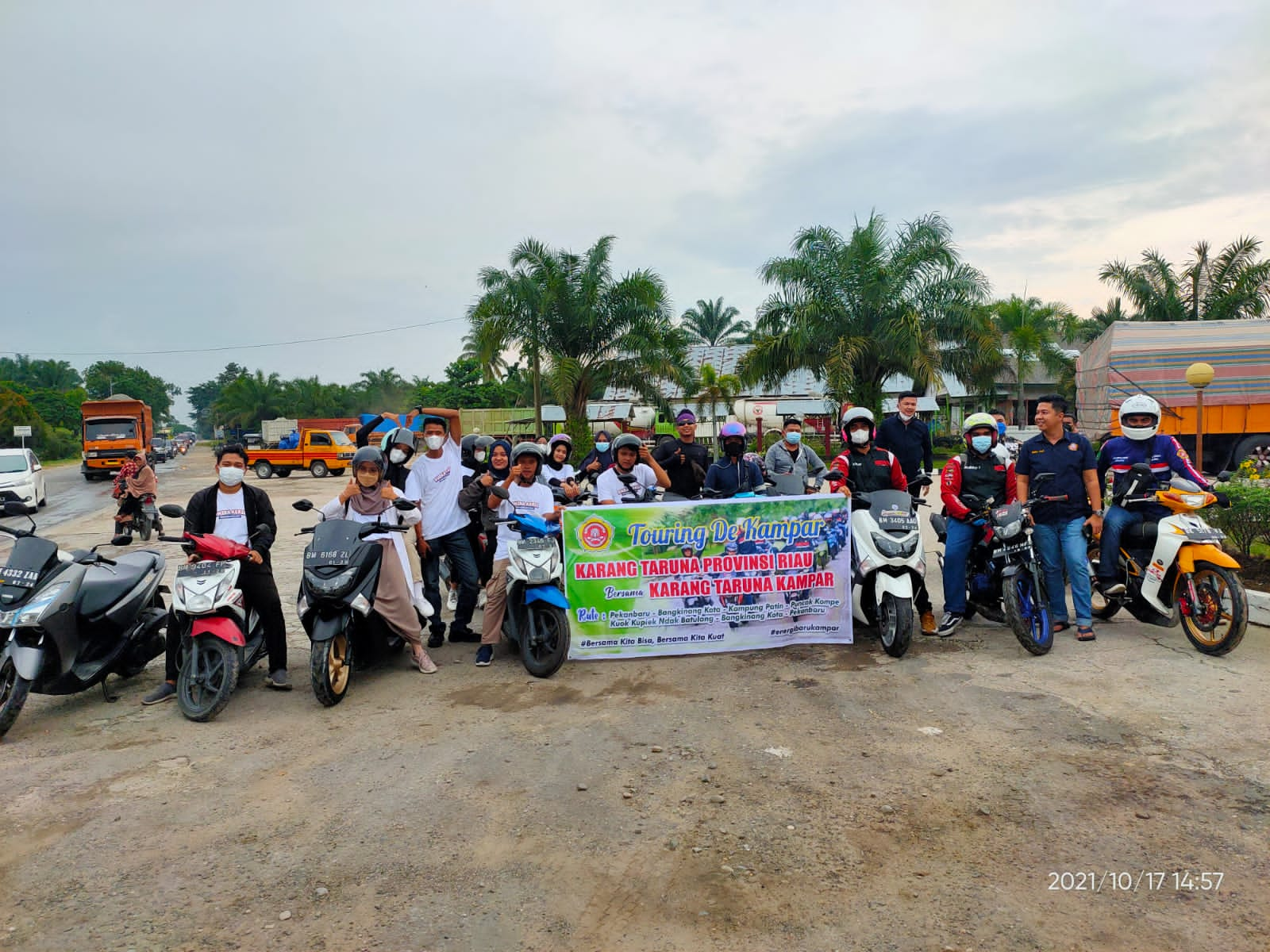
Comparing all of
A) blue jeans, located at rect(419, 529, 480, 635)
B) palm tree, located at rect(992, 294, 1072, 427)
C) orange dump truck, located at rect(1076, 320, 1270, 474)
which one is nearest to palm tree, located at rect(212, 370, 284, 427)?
palm tree, located at rect(992, 294, 1072, 427)

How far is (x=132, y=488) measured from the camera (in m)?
13.4

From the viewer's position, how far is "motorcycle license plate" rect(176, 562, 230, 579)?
16.8ft

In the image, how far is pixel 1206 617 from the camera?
569 centimetres

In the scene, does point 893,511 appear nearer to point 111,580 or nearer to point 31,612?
point 111,580

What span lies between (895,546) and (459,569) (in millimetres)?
3303

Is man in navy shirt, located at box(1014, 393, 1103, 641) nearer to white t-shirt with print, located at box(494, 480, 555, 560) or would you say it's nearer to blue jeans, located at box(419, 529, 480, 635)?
white t-shirt with print, located at box(494, 480, 555, 560)

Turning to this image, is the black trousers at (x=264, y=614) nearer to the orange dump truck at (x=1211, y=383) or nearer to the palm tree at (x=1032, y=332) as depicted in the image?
the orange dump truck at (x=1211, y=383)

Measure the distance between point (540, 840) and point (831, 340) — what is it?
2018 cm

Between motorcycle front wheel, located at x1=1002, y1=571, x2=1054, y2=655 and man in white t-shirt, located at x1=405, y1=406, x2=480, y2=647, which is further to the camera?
man in white t-shirt, located at x1=405, y1=406, x2=480, y2=647

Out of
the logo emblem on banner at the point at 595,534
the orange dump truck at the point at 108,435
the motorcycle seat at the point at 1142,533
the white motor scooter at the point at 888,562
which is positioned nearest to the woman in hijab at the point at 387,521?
the logo emblem on banner at the point at 595,534

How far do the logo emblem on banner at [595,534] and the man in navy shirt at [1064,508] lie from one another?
10.2 ft

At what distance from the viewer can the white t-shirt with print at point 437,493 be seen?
21.7 ft

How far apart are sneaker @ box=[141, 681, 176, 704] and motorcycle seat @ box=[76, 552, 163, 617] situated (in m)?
0.62
